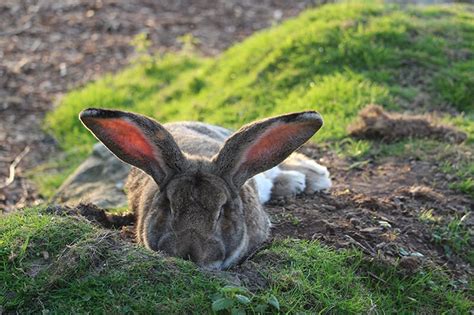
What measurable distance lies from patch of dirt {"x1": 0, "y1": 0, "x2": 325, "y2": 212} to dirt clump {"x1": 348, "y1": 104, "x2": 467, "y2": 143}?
4.20m

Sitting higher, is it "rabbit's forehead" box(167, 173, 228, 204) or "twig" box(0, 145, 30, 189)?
"rabbit's forehead" box(167, 173, 228, 204)

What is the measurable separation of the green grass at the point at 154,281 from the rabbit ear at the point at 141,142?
55 cm

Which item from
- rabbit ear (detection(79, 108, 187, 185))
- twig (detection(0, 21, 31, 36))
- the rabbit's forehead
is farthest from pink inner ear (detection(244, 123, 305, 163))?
twig (detection(0, 21, 31, 36))

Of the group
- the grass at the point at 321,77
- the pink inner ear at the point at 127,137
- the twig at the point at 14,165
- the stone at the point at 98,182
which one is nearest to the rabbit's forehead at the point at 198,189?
the pink inner ear at the point at 127,137

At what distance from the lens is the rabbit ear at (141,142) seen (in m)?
5.16

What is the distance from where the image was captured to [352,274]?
209 inches

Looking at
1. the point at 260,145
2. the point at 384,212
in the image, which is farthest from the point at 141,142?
the point at 384,212

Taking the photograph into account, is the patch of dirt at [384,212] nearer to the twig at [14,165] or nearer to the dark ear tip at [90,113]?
the dark ear tip at [90,113]

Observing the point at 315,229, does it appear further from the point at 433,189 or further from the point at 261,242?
the point at 433,189

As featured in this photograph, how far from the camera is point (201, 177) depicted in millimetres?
5230

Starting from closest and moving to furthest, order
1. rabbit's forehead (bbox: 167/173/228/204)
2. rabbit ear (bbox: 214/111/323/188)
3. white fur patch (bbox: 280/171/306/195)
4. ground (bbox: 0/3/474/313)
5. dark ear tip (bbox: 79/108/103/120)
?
ground (bbox: 0/3/474/313)
dark ear tip (bbox: 79/108/103/120)
rabbit's forehead (bbox: 167/173/228/204)
rabbit ear (bbox: 214/111/323/188)
white fur patch (bbox: 280/171/306/195)

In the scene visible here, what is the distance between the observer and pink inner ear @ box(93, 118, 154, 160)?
518cm

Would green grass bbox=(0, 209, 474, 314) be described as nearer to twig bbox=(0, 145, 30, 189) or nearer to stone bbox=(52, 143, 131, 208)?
stone bbox=(52, 143, 131, 208)

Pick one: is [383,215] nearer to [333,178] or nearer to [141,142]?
[333,178]
